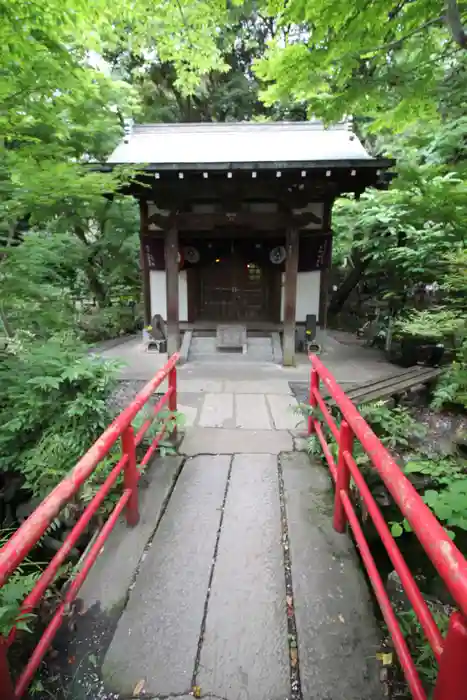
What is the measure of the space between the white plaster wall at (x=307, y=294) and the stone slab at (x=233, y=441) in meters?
5.54

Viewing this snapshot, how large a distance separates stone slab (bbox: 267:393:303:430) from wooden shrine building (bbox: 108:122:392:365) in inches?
80.5

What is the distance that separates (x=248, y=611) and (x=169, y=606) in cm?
43

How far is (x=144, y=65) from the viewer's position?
14.1 m

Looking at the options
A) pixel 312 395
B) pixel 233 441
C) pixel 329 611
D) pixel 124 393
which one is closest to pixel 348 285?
pixel 124 393

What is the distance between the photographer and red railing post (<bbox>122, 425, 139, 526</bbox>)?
7.93ft

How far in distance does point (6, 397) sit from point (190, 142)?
797 cm

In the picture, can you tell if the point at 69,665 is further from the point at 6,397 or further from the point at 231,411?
the point at 231,411

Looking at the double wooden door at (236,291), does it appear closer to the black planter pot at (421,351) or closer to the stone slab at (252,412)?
the black planter pot at (421,351)

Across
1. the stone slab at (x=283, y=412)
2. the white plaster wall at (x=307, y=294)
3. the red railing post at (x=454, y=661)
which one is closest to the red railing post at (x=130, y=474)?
the red railing post at (x=454, y=661)

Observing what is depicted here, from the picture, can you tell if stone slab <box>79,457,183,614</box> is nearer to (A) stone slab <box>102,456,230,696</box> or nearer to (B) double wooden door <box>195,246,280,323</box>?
(A) stone slab <box>102,456,230,696</box>

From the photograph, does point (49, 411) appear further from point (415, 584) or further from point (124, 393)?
point (415, 584)

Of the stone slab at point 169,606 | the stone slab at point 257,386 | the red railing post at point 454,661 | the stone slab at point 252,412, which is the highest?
the red railing post at point 454,661

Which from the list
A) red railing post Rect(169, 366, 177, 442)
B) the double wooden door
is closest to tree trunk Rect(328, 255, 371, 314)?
the double wooden door

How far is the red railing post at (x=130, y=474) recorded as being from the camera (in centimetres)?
242
